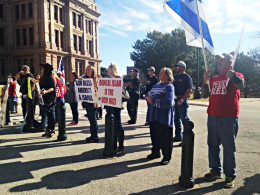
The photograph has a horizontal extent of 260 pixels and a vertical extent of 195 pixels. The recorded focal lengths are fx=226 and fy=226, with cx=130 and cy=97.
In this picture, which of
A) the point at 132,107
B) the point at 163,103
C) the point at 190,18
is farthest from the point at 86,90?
the point at 132,107

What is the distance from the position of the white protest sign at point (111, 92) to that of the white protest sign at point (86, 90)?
51 cm

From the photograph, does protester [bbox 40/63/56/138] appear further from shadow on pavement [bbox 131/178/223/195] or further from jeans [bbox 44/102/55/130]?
shadow on pavement [bbox 131/178/223/195]

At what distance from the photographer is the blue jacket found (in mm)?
4059

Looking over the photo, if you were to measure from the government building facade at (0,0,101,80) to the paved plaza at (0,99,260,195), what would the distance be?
3211cm

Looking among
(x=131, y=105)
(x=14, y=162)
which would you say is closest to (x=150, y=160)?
(x=14, y=162)

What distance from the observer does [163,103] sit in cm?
405

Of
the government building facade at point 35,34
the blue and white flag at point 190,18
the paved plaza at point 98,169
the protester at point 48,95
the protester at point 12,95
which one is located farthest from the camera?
the government building facade at point 35,34

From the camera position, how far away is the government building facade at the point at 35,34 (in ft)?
118

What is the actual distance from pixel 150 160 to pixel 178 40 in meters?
39.1

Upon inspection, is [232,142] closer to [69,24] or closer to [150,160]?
[150,160]

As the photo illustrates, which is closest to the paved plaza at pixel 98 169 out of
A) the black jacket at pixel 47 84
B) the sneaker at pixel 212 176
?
the sneaker at pixel 212 176

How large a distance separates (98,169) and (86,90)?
2309 mm

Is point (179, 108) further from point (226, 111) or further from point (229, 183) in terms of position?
point (229, 183)

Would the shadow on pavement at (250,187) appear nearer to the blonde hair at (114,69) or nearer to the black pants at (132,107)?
the blonde hair at (114,69)
